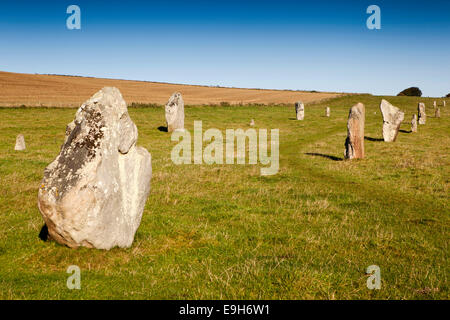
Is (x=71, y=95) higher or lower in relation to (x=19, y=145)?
higher

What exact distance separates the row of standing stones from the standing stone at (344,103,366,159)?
15.0 meters

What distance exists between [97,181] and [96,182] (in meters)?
0.03

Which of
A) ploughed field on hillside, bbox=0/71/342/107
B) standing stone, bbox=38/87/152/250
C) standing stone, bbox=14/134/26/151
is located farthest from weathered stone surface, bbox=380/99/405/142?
ploughed field on hillside, bbox=0/71/342/107

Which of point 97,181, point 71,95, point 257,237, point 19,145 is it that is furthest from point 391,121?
point 71,95

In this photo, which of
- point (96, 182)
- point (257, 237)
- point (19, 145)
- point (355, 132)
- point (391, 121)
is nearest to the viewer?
point (96, 182)

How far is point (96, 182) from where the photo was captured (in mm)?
7520

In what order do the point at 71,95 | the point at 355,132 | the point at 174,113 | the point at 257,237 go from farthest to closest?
the point at 71,95, the point at 174,113, the point at 355,132, the point at 257,237

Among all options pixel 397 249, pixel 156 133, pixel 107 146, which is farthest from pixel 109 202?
pixel 156 133

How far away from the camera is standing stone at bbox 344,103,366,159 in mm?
20250

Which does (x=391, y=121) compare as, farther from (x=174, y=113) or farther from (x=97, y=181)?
(x=97, y=181)

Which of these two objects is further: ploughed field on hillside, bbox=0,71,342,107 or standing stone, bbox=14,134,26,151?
ploughed field on hillside, bbox=0,71,342,107

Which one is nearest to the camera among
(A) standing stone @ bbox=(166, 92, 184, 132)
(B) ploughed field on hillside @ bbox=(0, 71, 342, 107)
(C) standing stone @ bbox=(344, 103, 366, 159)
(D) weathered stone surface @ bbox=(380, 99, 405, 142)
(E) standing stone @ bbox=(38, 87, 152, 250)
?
(E) standing stone @ bbox=(38, 87, 152, 250)

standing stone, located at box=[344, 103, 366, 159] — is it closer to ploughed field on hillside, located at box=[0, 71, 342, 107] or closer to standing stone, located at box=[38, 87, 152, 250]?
Result: standing stone, located at box=[38, 87, 152, 250]

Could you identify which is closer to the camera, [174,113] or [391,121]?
[391,121]
